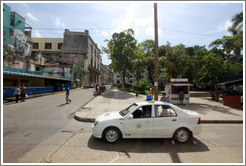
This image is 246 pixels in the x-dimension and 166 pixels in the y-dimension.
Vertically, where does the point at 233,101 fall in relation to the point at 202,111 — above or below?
above

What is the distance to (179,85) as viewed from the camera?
41.1 ft

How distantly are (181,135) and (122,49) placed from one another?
23.4m

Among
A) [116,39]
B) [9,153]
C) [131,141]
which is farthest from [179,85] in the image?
[116,39]

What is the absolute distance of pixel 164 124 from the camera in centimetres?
445

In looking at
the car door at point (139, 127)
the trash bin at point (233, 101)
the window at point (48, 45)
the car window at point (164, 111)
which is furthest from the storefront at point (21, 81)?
the window at point (48, 45)

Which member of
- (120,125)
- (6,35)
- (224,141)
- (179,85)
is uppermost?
(6,35)

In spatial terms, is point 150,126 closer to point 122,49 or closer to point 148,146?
point 148,146

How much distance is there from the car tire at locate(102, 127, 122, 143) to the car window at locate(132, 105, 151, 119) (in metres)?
0.80

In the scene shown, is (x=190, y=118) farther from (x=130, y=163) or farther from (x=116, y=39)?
(x=116, y=39)

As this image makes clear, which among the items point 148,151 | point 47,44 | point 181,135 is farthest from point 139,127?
point 47,44

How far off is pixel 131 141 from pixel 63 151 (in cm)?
223

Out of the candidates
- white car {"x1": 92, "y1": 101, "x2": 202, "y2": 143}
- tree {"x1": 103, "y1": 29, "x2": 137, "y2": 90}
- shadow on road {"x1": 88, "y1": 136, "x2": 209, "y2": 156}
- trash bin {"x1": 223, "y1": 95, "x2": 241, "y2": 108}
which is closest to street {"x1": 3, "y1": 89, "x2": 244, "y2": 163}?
shadow on road {"x1": 88, "y1": 136, "x2": 209, "y2": 156}

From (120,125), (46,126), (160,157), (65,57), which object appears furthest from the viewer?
(65,57)

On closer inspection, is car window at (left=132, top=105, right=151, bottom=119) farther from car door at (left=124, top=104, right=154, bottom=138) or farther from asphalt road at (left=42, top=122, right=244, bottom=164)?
asphalt road at (left=42, top=122, right=244, bottom=164)
